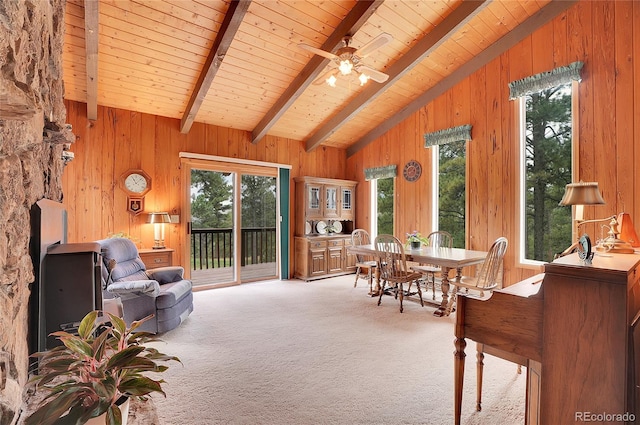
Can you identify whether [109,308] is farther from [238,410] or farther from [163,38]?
[163,38]

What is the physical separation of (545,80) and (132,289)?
5395 millimetres

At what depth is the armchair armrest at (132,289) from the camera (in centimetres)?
303

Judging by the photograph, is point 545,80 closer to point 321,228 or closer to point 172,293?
point 321,228

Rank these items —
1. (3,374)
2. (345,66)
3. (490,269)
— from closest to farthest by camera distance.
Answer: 1. (3,374)
2. (345,66)
3. (490,269)

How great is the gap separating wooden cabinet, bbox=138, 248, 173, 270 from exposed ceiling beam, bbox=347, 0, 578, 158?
4.39 metres

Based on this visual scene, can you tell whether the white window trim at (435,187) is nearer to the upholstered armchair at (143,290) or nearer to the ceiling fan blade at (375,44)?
the ceiling fan blade at (375,44)

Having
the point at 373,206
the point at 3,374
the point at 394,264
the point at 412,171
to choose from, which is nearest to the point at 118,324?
the point at 3,374

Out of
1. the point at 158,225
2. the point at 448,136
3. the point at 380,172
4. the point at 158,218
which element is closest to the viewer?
the point at 158,218

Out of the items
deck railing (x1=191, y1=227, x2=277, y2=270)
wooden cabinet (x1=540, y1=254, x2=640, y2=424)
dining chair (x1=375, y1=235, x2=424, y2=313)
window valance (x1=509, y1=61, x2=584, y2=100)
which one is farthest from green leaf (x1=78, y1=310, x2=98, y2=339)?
window valance (x1=509, y1=61, x2=584, y2=100)

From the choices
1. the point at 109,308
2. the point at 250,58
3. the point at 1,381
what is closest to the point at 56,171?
the point at 109,308

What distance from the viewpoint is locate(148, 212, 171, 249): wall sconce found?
14.6 ft

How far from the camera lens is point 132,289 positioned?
303 cm

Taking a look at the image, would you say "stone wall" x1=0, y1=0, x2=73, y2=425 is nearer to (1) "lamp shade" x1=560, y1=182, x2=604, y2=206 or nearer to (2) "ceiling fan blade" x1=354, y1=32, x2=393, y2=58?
(2) "ceiling fan blade" x1=354, y1=32, x2=393, y2=58

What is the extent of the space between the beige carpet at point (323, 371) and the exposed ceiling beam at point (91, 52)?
3037mm
